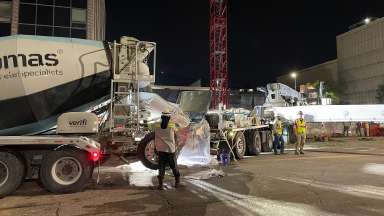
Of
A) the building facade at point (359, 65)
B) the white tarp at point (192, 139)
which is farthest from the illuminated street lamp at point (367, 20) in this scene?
the white tarp at point (192, 139)

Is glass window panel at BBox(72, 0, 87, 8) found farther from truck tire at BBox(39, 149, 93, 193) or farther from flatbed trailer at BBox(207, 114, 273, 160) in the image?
truck tire at BBox(39, 149, 93, 193)

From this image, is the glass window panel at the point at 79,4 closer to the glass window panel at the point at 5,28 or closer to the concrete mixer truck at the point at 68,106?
the glass window panel at the point at 5,28

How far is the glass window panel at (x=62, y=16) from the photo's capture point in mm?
28750

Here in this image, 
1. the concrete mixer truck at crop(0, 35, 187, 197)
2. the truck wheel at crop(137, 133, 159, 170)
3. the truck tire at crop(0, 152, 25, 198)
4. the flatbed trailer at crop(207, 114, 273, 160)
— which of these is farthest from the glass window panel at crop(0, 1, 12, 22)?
the truck tire at crop(0, 152, 25, 198)

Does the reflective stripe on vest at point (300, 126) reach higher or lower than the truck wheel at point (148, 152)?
higher

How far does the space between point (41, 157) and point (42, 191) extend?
766 mm

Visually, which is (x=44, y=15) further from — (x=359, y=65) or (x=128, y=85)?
(x=359, y=65)

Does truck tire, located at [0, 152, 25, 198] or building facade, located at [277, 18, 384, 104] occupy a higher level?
building facade, located at [277, 18, 384, 104]

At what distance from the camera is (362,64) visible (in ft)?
239

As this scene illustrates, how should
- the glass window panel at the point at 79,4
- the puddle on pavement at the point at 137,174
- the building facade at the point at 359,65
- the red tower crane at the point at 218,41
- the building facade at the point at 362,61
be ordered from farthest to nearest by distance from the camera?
the building facade at the point at 359,65 → the building facade at the point at 362,61 → the red tower crane at the point at 218,41 → the glass window panel at the point at 79,4 → the puddle on pavement at the point at 137,174

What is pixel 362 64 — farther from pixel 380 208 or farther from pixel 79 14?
pixel 380 208

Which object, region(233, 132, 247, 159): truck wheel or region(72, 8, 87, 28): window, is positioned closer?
region(233, 132, 247, 159): truck wheel

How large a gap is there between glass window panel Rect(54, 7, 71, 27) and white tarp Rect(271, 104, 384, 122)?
1587 cm

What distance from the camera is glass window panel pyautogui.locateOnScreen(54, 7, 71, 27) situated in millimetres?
28750
